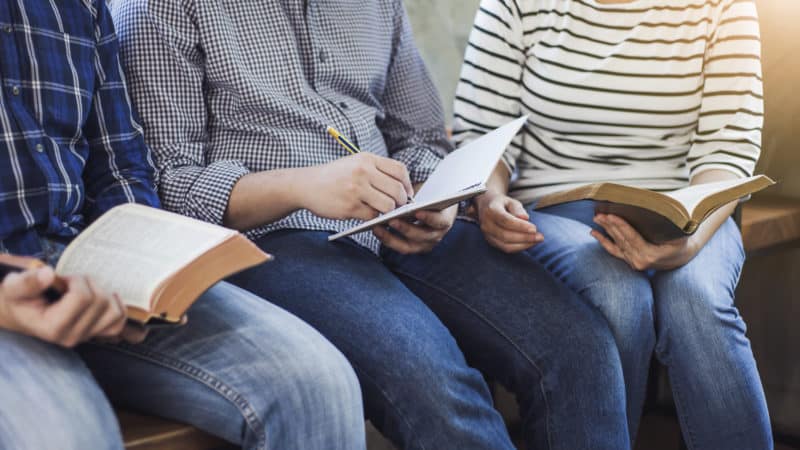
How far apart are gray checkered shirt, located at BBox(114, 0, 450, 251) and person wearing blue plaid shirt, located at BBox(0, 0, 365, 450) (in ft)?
0.18

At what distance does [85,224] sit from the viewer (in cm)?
118

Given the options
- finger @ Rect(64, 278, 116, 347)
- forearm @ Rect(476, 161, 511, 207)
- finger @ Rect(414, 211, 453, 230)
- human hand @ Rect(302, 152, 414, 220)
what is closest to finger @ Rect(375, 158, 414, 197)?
human hand @ Rect(302, 152, 414, 220)

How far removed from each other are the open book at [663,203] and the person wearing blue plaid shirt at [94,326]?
46cm

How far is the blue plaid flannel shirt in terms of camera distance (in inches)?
41.6

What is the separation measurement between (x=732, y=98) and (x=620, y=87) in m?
0.19

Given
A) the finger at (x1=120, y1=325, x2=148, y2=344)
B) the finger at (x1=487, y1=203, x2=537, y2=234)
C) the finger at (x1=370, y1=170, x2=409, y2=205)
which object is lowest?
the finger at (x1=487, y1=203, x2=537, y2=234)

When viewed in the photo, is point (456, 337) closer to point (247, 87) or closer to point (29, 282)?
point (247, 87)

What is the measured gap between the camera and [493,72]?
155cm

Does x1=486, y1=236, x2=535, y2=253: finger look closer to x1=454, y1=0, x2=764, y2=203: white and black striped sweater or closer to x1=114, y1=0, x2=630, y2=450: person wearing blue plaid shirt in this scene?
x1=114, y1=0, x2=630, y2=450: person wearing blue plaid shirt

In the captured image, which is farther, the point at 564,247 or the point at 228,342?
the point at 564,247

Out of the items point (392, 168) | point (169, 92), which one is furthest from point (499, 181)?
point (169, 92)

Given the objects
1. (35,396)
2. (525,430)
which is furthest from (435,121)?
(35,396)

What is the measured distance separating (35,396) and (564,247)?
84cm

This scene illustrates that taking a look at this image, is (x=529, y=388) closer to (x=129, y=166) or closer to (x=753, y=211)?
(x=129, y=166)
